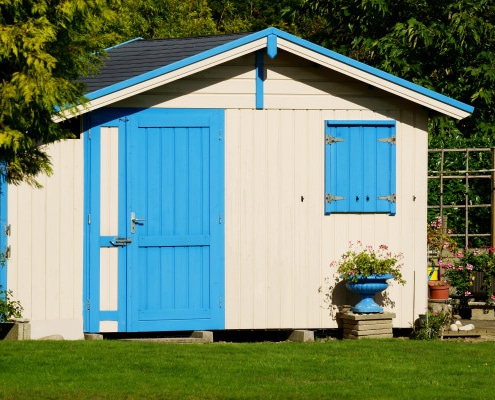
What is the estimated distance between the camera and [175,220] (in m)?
13.7

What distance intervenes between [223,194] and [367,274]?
1.76 m

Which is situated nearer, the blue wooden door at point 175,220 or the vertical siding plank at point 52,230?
the vertical siding plank at point 52,230

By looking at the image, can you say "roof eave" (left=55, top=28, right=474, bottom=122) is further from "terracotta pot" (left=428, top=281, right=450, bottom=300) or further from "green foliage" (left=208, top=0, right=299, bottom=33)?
"green foliage" (left=208, top=0, right=299, bottom=33)

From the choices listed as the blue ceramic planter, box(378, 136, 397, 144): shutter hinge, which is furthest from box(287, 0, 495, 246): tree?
the blue ceramic planter

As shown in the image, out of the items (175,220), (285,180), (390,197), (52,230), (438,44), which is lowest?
(52,230)

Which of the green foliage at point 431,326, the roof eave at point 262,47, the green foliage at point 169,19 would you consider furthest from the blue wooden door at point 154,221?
the green foliage at point 169,19

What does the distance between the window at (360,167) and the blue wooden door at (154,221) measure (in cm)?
121

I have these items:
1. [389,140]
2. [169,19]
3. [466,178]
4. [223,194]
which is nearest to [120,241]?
[223,194]

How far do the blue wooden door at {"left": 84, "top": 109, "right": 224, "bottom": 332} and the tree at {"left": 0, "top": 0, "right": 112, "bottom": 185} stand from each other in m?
3.12

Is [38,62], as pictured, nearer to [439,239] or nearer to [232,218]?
[232,218]

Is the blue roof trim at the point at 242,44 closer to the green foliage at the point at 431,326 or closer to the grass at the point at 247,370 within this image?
the green foliage at the point at 431,326

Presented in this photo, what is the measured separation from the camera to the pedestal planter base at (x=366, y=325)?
44.9 ft

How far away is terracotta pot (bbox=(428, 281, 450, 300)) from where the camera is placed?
15.0 meters

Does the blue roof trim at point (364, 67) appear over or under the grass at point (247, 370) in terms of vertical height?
over
